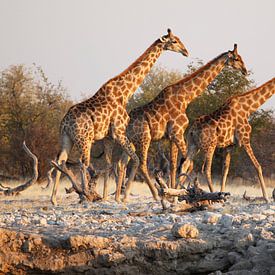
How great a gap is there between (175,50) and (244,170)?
11317 millimetres

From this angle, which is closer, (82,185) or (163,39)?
(82,185)

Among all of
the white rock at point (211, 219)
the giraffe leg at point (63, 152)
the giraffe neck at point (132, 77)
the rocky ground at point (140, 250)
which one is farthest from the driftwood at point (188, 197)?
the giraffe neck at point (132, 77)

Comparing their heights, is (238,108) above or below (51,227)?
above

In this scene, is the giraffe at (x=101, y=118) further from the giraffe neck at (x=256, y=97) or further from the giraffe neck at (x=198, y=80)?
the giraffe neck at (x=256, y=97)

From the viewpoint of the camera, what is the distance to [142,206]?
36.4ft

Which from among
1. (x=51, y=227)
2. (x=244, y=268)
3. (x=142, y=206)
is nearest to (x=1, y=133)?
(x=142, y=206)

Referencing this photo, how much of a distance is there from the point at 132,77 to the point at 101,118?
1.37 m

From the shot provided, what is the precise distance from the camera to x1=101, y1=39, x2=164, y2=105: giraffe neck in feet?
41.6

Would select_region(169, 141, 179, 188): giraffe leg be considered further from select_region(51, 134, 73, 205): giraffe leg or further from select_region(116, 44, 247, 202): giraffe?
select_region(51, 134, 73, 205): giraffe leg

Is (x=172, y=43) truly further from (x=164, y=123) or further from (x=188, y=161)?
(x=188, y=161)

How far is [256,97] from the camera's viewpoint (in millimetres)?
13836

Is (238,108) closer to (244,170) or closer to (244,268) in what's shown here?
(244,268)

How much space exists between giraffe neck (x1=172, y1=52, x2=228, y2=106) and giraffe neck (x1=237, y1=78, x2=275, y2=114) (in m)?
0.80

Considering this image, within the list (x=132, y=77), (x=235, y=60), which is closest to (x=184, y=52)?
(x=235, y=60)
